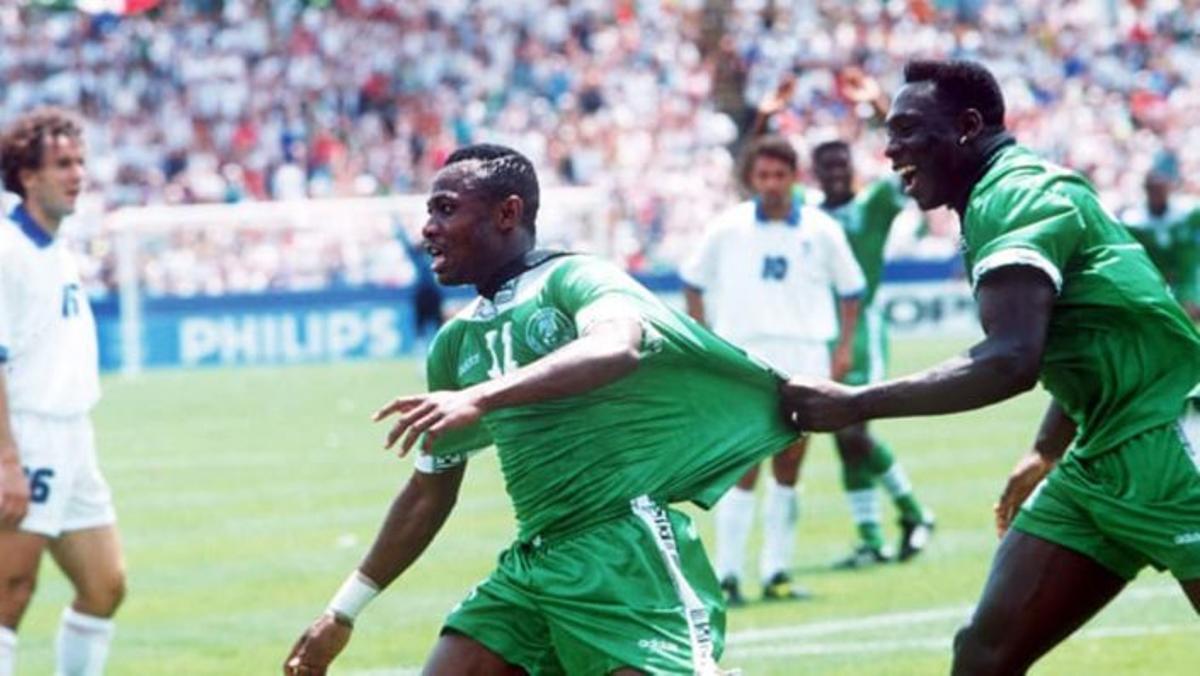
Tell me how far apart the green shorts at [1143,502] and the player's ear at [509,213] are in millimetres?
1729

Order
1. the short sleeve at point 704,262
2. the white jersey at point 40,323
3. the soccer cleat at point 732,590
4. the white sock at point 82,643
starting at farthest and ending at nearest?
the short sleeve at point 704,262
the soccer cleat at point 732,590
the white sock at point 82,643
the white jersey at point 40,323

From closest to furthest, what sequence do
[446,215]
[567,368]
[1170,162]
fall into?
1. [567,368]
2. [446,215]
3. [1170,162]

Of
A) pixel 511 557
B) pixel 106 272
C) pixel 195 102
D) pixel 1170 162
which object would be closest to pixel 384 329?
pixel 106 272

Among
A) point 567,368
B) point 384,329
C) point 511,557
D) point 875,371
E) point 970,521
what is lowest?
point 384,329

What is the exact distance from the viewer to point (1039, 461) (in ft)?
24.9

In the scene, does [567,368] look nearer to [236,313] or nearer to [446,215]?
[446,215]

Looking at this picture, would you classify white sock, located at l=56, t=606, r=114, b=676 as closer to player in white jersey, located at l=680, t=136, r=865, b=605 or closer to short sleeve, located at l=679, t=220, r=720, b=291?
player in white jersey, located at l=680, t=136, r=865, b=605

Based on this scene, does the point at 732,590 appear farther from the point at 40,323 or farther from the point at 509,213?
the point at 509,213

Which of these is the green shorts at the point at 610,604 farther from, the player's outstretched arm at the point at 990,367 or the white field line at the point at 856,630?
the white field line at the point at 856,630

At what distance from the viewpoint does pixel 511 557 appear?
6.65m

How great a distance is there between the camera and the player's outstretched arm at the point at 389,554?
697 centimetres

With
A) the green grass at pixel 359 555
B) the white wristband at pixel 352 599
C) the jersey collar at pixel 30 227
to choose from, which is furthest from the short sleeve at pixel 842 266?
the white wristband at pixel 352 599

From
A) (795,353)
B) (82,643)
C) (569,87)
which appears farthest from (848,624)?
(569,87)

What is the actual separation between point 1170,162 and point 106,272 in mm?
14854
